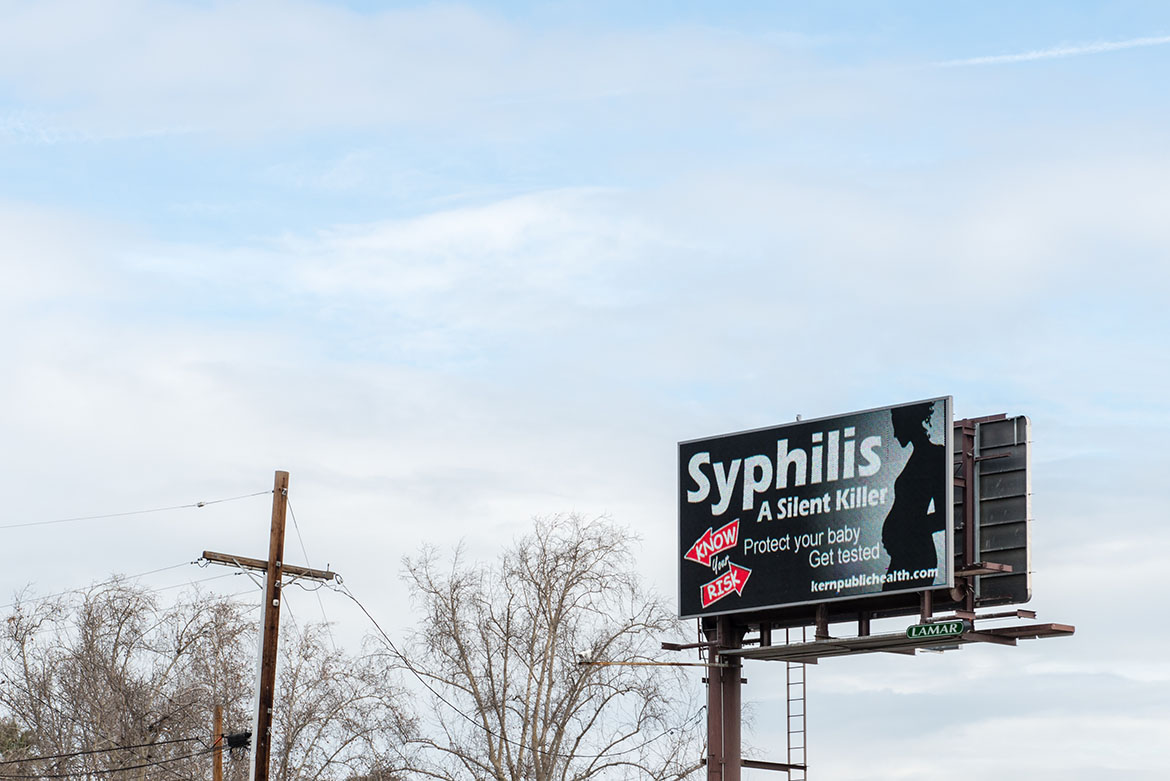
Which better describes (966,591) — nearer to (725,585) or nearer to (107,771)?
(725,585)

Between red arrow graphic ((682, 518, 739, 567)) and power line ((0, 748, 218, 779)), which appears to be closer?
red arrow graphic ((682, 518, 739, 567))

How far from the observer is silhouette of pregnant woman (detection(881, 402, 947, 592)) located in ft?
97.2

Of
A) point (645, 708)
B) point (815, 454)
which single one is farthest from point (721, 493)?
point (645, 708)

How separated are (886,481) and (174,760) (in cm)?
3221

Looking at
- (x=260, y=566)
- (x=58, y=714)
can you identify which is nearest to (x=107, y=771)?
(x=58, y=714)

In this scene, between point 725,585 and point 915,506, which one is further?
point 725,585

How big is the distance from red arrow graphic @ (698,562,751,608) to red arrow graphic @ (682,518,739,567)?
1.43 ft

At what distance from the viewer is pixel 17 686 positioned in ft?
200

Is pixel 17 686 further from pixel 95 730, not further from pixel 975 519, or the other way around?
pixel 975 519

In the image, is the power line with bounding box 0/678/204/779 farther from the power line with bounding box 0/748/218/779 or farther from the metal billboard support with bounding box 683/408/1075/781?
the metal billboard support with bounding box 683/408/1075/781

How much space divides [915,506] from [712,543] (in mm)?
5121

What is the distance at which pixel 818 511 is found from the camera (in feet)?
104

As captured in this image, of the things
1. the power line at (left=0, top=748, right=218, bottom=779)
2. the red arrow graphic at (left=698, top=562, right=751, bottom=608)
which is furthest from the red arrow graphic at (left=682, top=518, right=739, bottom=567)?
the power line at (left=0, top=748, right=218, bottom=779)

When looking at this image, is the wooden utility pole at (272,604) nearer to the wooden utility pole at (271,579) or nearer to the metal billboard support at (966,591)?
the wooden utility pole at (271,579)
